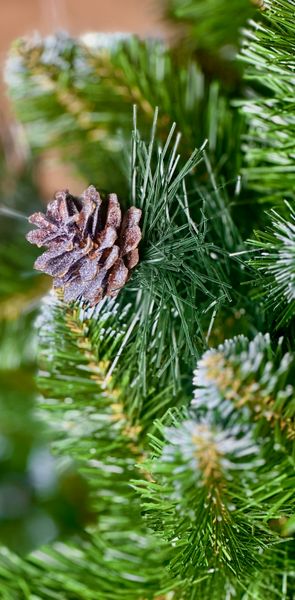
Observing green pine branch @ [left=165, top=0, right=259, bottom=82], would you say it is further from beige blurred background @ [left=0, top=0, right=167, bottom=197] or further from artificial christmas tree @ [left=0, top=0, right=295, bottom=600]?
beige blurred background @ [left=0, top=0, right=167, bottom=197]

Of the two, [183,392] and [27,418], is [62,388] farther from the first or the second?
[27,418]

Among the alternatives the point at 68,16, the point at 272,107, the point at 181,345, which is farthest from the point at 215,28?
the point at 68,16

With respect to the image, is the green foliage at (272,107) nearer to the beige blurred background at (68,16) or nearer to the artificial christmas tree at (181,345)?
the artificial christmas tree at (181,345)

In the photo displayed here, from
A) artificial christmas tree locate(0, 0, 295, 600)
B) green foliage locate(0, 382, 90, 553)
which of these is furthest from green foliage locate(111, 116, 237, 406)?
green foliage locate(0, 382, 90, 553)

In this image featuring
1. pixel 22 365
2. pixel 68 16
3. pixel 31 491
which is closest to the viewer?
pixel 22 365

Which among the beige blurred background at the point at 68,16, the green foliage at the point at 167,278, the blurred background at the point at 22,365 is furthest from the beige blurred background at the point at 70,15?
the green foliage at the point at 167,278

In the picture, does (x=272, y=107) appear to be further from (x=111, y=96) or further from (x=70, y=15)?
(x=70, y=15)

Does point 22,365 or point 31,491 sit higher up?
point 22,365
